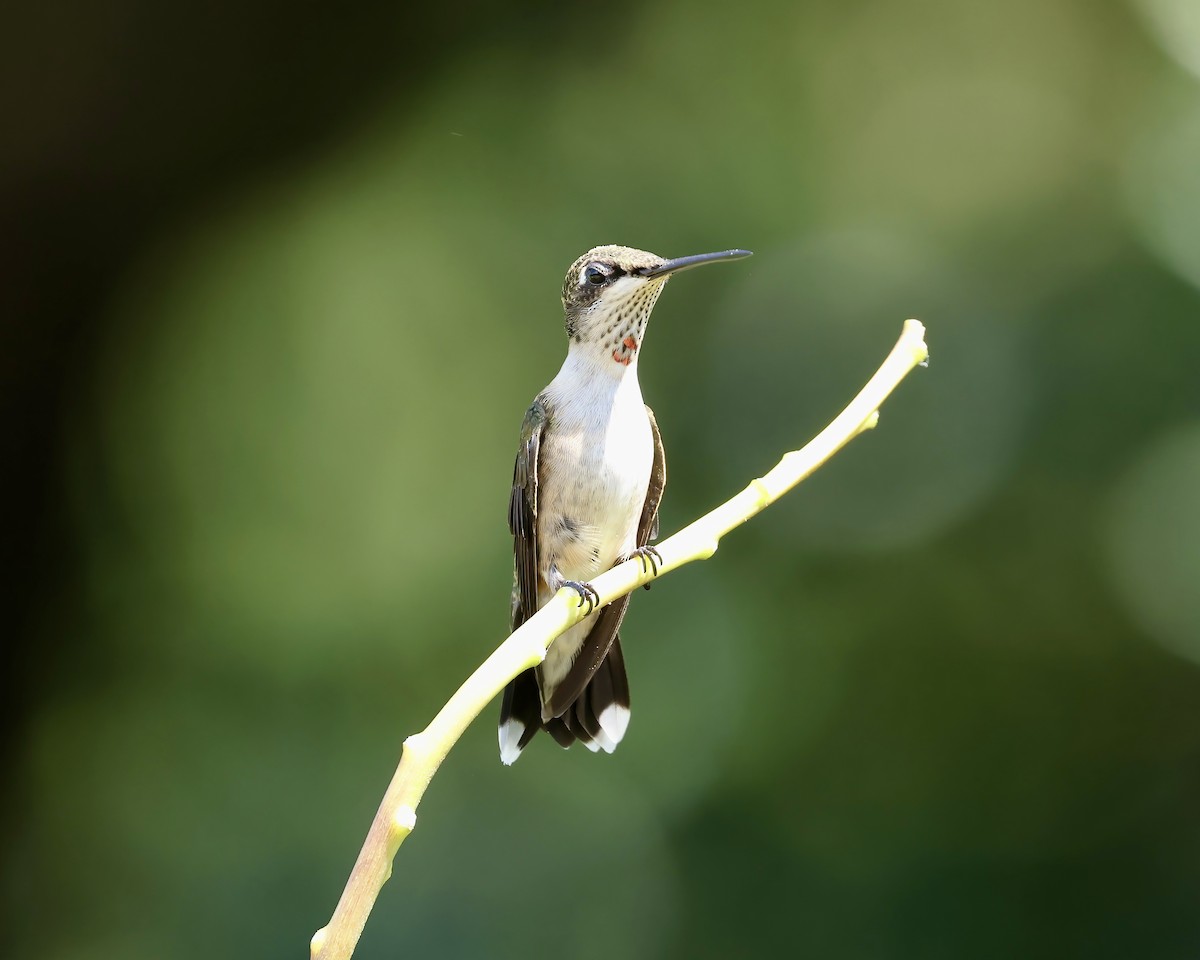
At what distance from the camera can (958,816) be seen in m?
4.09

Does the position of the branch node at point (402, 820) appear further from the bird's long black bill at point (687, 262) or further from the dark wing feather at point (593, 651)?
the dark wing feather at point (593, 651)

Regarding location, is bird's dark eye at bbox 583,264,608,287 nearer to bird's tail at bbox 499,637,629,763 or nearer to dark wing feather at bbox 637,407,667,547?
dark wing feather at bbox 637,407,667,547

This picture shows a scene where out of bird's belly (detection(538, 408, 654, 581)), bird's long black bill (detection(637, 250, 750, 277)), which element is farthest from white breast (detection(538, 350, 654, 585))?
bird's long black bill (detection(637, 250, 750, 277))

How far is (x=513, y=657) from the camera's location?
84cm

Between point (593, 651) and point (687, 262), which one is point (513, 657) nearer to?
point (687, 262)

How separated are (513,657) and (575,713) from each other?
0.95 meters

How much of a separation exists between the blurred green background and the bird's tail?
7.50 feet

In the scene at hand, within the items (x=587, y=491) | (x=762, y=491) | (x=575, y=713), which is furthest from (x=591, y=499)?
(x=762, y=491)

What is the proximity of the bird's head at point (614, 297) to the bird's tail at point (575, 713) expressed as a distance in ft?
1.49

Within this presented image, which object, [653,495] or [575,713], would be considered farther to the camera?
[653,495]

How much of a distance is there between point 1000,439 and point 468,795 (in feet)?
7.54

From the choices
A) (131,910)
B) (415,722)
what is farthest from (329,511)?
(131,910)

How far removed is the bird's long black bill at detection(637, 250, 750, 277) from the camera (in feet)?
3.29

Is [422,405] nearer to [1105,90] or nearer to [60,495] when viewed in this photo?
[60,495]
